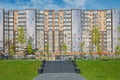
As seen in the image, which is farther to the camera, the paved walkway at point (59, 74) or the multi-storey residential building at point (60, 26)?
the multi-storey residential building at point (60, 26)

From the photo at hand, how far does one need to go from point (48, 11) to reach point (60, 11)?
4710 mm

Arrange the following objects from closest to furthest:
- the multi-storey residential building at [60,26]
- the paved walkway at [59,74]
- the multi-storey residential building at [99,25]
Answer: the paved walkway at [59,74]
the multi-storey residential building at [60,26]
the multi-storey residential building at [99,25]

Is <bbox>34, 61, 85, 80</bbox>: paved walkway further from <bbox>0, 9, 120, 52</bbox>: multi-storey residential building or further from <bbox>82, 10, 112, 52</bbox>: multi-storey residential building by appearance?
<bbox>82, 10, 112, 52</bbox>: multi-storey residential building

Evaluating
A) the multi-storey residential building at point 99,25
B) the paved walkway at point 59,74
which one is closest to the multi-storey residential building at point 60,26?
the multi-storey residential building at point 99,25

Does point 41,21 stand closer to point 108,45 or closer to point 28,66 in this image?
point 108,45

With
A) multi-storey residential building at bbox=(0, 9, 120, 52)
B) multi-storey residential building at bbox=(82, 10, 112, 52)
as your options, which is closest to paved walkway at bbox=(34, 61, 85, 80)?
multi-storey residential building at bbox=(0, 9, 120, 52)

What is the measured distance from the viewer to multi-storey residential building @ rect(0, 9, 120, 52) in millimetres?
132375

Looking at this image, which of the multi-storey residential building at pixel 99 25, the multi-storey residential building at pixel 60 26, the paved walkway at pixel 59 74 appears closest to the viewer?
the paved walkway at pixel 59 74

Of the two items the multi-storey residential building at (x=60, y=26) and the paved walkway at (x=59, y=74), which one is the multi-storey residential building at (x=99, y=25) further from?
the paved walkway at (x=59, y=74)

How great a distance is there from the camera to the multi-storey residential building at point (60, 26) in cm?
13238

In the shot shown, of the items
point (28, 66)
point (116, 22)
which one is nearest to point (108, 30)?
point (116, 22)

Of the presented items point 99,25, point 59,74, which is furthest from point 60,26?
point 59,74

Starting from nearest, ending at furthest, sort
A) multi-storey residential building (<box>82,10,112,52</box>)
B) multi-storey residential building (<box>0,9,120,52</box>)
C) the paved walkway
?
the paved walkway → multi-storey residential building (<box>0,9,120,52</box>) → multi-storey residential building (<box>82,10,112,52</box>)

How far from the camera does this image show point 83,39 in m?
133
